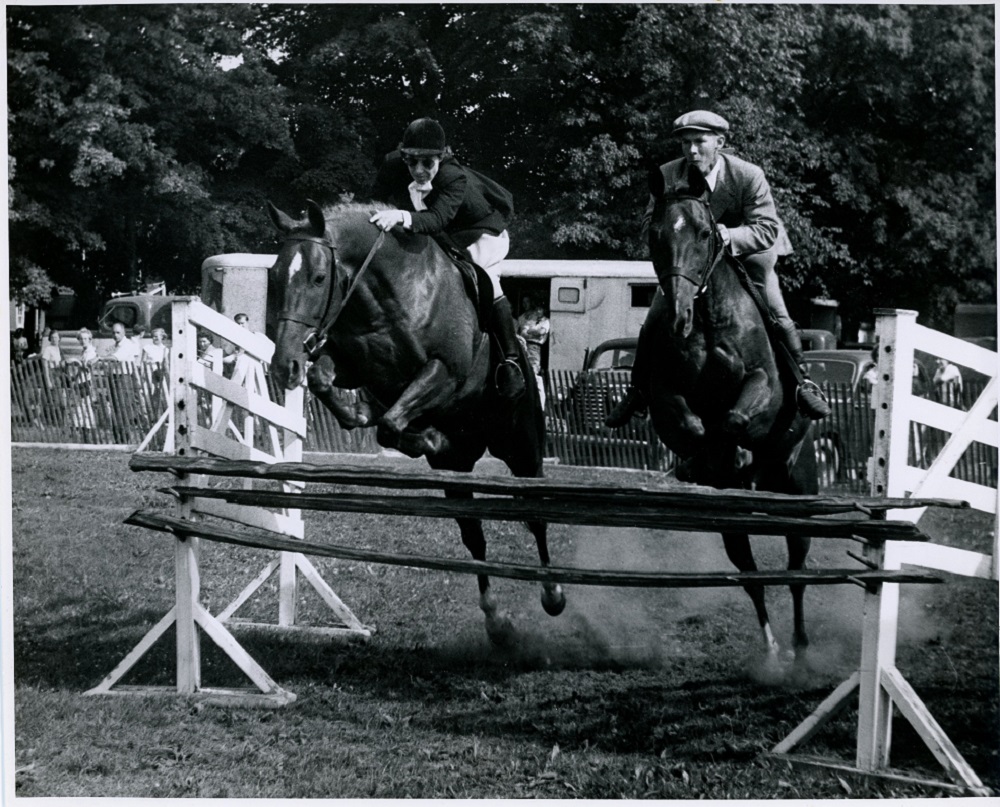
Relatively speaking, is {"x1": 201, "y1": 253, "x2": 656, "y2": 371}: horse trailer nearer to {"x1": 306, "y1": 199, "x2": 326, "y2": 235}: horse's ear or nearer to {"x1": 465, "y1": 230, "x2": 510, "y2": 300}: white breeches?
{"x1": 465, "y1": 230, "x2": 510, "y2": 300}: white breeches

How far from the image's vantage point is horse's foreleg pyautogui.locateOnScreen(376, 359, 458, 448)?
4.91 meters

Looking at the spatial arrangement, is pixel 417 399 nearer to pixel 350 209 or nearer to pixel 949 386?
pixel 350 209

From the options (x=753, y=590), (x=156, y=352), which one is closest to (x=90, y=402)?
(x=156, y=352)

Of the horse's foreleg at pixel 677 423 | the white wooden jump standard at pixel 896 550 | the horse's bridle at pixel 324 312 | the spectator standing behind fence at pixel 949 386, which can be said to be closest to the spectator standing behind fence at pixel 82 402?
the horse's bridle at pixel 324 312

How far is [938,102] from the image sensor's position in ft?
46.2

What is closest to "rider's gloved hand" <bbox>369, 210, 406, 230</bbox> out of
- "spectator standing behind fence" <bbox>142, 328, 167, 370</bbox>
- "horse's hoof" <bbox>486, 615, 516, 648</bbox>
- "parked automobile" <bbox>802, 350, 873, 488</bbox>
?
"horse's hoof" <bbox>486, 615, 516, 648</bbox>

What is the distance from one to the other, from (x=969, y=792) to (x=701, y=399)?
1.98 metres

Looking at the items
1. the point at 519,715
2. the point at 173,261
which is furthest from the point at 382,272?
the point at 173,261

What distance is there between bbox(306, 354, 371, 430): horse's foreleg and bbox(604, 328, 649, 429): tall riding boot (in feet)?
3.94

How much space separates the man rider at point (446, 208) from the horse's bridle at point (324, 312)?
0.29 metres

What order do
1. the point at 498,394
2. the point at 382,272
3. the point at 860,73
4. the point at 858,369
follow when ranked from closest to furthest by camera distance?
the point at 382,272, the point at 498,394, the point at 858,369, the point at 860,73

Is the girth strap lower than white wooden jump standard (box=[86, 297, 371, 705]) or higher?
higher

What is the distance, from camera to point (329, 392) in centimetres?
482

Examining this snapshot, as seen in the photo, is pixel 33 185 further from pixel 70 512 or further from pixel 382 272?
pixel 382 272
